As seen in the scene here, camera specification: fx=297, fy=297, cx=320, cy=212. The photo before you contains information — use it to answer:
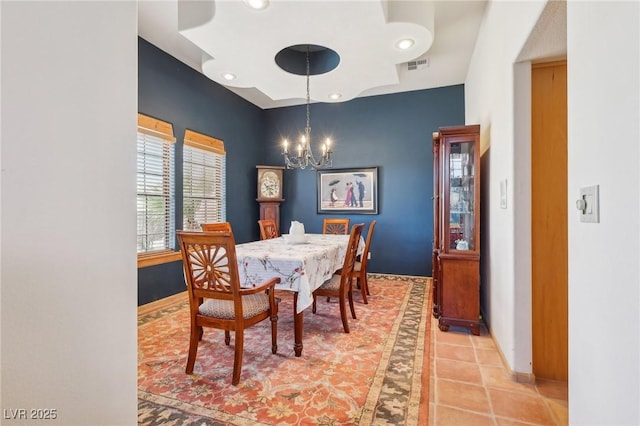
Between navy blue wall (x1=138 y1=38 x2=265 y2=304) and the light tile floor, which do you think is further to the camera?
navy blue wall (x1=138 y1=38 x2=265 y2=304)

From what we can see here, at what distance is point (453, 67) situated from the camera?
3.97 m

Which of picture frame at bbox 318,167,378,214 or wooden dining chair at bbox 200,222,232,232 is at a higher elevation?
picture frame at bbox 318,167,378,214

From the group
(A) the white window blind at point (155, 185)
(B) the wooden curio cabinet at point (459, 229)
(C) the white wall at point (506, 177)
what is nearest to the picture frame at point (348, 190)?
(B) the wooden curio cabinet at point (459, 229)

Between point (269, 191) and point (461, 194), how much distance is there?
3.29 metres

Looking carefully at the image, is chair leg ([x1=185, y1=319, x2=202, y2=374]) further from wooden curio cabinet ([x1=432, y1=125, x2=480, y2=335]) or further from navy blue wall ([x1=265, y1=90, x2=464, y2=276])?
navy blue wall ([x1=265, y1=90, x2=464, y2=276])

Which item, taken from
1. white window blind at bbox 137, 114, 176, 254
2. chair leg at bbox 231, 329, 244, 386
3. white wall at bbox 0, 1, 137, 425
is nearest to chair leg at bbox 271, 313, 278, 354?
chair leg at bbox 231, 329, 244, 386

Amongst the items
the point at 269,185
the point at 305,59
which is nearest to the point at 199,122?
the point at 269,185

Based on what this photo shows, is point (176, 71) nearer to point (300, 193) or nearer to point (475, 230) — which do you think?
point (300, 193)

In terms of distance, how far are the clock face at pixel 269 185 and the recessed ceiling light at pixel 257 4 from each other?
310 centimetres

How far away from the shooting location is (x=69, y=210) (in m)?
0.54

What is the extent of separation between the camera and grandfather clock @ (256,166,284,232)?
17.1 ft

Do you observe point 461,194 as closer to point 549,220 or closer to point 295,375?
point 549,220

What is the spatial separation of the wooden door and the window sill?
364 cm
